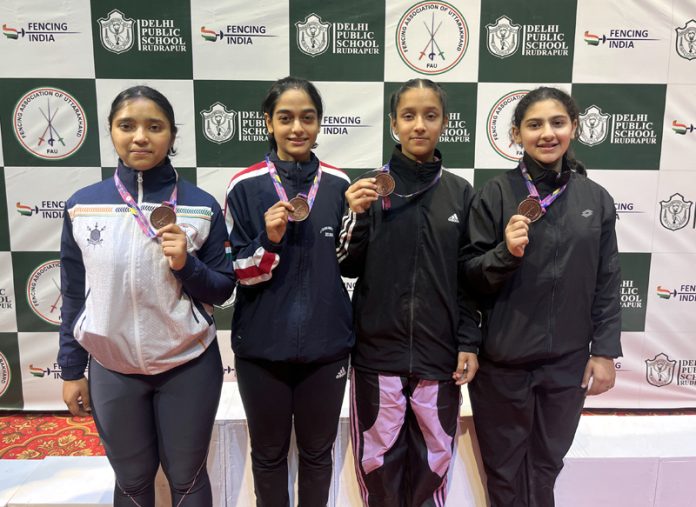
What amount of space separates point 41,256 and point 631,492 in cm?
313

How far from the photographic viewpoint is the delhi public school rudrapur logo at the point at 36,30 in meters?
2.62

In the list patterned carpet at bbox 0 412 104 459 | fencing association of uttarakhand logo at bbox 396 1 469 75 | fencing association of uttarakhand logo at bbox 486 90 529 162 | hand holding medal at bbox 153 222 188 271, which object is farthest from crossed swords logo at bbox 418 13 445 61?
patterned carpet at bbox 0 412 104 459

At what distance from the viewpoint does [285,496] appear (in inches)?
63.8

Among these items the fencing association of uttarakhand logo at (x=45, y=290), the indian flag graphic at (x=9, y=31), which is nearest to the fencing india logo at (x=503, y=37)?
the indian flag graphic at (x=9, y=31)

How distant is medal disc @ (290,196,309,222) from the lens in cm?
143

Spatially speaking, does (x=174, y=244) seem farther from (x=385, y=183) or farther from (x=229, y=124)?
(x=229, y=124)

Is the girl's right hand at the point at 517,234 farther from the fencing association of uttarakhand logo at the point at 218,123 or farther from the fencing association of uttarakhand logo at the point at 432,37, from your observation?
the fencing association of uttarakhand logo at the point at 218,123

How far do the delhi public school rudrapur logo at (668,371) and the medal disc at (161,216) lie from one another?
2.88m

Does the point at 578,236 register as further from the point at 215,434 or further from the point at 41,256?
the point at 41,256

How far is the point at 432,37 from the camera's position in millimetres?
2652

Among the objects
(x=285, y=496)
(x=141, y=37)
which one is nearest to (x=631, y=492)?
(x=285, y=496)

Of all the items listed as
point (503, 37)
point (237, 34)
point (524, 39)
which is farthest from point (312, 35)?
point (524, 39)

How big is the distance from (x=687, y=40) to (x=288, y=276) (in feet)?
8.85

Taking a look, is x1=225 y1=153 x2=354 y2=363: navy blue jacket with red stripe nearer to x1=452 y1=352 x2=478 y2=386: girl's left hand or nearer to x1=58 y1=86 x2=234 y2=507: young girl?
x1=58 y1=86 x2=234 y2=507: young girl
